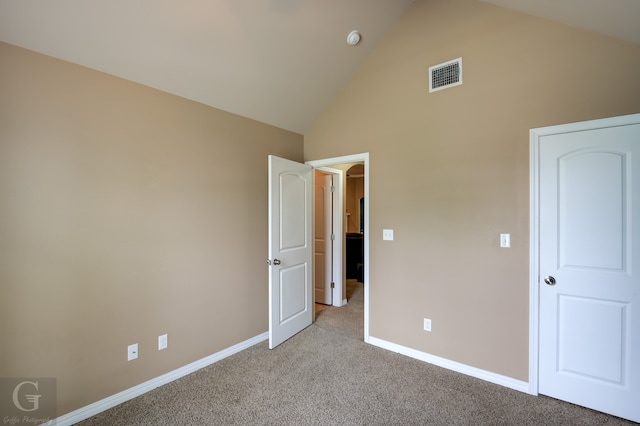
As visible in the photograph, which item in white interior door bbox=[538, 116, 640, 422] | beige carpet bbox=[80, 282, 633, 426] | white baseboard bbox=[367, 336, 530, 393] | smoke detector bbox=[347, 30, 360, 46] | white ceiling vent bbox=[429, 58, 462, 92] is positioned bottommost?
beige carpet bbox=[80, 282, 633, 426]

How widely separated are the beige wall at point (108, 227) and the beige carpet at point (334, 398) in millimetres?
313

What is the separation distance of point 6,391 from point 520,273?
143 inches

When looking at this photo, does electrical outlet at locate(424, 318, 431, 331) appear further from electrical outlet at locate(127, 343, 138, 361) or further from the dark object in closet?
the dark object in closet

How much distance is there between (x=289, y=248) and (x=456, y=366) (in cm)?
201

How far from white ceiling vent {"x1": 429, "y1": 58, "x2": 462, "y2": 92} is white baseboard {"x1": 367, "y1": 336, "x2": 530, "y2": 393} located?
2580 mm

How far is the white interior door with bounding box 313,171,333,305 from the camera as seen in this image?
435cm

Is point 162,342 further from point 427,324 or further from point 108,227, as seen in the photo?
point 427,324

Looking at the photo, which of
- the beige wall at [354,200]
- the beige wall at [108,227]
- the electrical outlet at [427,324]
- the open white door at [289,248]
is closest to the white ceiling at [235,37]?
the beige wall at [108,227]

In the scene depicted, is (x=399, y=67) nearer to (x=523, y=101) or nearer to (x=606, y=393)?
(x=523, y=101)

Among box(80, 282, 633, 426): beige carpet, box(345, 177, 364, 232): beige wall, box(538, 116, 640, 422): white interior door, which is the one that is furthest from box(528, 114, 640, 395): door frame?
box(345, 177, 364, 232): beige wall

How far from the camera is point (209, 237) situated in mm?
2676

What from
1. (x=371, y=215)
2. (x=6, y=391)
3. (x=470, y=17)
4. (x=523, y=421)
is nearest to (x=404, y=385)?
(x=523, y=421)

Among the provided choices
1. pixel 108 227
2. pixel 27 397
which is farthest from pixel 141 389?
pixel 108 227

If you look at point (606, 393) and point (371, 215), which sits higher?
point (371, 215)
